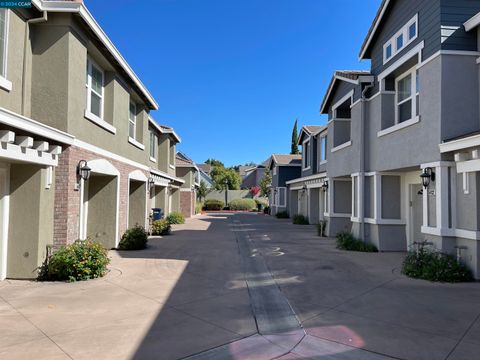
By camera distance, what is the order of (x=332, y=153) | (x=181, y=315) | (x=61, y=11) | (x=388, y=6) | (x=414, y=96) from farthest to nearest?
(x=332, y=153) → (x=388, y=6) → (x=414, y=96) → (x=61, y=11) → (x=181, y=315)

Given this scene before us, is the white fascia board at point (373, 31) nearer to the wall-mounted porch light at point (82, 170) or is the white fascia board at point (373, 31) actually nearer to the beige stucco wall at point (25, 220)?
the wall-mounted porch light at point (82, 170)

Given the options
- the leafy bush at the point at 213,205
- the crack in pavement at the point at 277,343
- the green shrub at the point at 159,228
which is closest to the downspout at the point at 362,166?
the crack in pavement at the point at 277,343

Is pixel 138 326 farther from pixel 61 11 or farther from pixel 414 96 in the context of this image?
pixel 414 96

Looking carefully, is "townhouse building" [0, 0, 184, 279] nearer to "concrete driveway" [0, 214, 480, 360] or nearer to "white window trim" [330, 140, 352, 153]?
"concrete driveway" [0, 214, 480, 360]

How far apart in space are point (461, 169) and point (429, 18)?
4164 mm

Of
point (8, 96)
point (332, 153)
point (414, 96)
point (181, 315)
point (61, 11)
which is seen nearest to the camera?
point (181, 315)

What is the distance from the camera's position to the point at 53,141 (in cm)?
809

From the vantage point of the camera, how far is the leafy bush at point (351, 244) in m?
12.8

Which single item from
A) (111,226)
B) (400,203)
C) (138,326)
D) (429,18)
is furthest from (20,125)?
(400,203)

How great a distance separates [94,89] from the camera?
1084cm

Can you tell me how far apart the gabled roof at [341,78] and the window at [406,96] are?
175cm

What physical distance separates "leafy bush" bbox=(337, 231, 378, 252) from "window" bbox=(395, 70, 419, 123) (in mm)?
4263

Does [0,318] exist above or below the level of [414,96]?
below

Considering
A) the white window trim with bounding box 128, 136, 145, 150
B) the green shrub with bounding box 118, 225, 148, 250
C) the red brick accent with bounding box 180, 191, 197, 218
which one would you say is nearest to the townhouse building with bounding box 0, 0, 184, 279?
the green shrub with bounding box 118, 225, 148, 250
